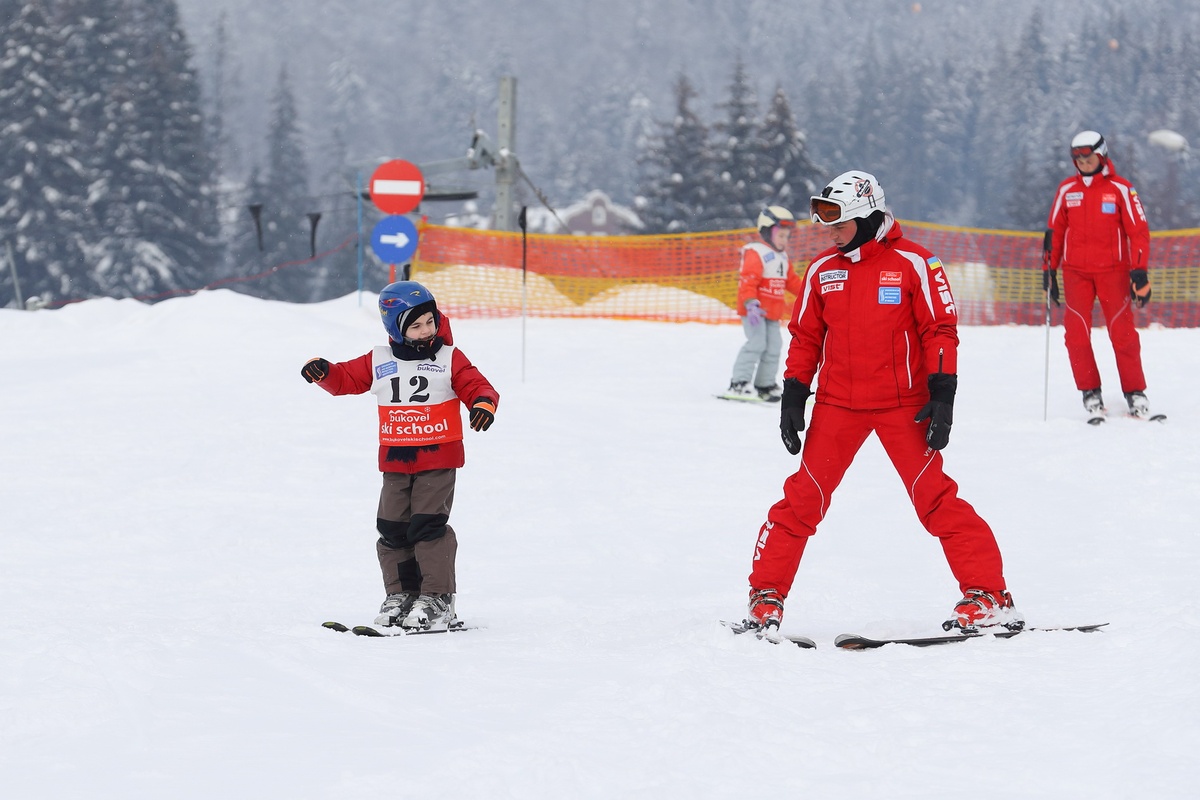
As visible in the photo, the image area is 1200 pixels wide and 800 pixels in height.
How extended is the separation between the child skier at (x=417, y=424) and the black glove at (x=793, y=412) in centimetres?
113

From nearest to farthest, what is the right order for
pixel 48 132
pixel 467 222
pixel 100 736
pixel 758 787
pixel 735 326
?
1. pixel 758 787
2. pixel 100 736
3. pixel 735 326
4. pixel 48 132
5. pixel 467 222

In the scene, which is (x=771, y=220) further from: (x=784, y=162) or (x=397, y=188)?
(x=784, y=162)

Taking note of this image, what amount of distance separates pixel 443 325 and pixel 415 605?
114 cm

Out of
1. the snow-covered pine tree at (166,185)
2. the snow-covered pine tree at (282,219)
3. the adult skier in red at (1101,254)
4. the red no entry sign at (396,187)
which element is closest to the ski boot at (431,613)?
the adult skier in red at (1101,254)

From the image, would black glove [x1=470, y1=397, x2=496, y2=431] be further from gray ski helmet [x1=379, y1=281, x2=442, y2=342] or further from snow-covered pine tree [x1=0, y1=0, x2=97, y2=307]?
snow-covered pine tree [x1=0, y1=0, x2=97, y2=307]

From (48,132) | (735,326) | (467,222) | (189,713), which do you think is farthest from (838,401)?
(467,222)

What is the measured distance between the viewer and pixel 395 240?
17938 mm

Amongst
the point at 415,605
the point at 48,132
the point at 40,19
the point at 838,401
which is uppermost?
the point at 40,19

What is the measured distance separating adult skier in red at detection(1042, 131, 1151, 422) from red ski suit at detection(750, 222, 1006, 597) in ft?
16.6

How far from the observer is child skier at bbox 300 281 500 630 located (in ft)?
17.0

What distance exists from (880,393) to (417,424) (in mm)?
1796

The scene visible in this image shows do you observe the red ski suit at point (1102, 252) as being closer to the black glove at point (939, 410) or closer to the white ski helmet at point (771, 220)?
the white ski helmet at point (771, 220)

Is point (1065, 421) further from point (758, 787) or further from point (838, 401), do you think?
point (758, 787)

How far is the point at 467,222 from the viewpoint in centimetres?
11144
